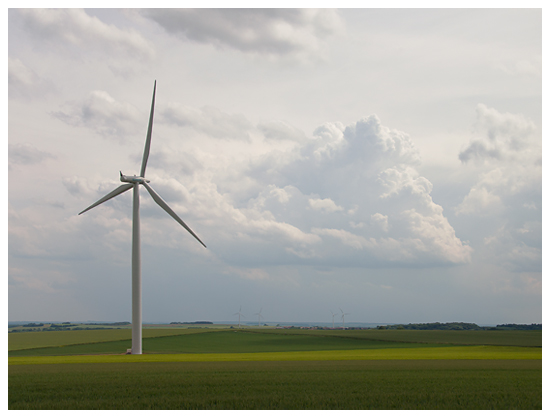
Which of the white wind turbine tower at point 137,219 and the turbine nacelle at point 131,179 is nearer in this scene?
the white wind turbine tower at point 137,219

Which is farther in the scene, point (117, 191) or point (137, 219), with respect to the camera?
point (117, 191)

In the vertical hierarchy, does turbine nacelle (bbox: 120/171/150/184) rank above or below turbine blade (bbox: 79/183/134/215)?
above

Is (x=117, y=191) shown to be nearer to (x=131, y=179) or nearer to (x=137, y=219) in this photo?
(x=131, y=179)

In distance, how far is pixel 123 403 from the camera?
19562mm

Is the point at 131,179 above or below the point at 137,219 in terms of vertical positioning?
above

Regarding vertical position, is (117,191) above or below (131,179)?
below

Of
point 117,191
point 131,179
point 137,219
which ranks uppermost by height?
point 131,179

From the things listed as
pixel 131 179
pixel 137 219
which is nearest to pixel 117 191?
pixel 131 179

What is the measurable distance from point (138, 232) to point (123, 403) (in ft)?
124

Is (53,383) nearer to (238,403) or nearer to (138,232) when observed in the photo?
(238,403)

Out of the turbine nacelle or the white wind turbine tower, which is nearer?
→ the white wind turbine tower

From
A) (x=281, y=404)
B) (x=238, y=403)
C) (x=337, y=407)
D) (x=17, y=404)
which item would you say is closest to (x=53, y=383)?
(x=17, y=404)

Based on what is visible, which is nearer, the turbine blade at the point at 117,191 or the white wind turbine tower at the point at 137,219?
the white wind turbine tower at the point at 137,219

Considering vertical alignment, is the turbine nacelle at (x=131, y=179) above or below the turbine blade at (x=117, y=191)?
above
